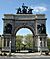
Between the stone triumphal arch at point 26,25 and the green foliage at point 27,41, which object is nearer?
the stone triumphal arch at point 26,25

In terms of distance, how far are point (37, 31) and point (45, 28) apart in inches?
88.1

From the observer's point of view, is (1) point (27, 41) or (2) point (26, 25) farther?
(1) point (27, 41)

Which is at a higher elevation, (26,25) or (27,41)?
(26,25)

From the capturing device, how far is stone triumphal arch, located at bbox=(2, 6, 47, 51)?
5759cm

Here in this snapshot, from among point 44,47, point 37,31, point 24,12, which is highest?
point 24,12

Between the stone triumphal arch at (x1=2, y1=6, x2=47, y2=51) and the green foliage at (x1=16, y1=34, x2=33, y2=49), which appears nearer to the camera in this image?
the stone triumphal arch at (x1=2, y1=6, x2=47, y2=51)

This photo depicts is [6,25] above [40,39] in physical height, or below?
above

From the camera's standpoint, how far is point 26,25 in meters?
58.4

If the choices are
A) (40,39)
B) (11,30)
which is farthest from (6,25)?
(40,39)

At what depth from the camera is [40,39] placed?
189ft

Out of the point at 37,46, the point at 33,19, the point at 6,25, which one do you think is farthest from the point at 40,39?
the point at 6,25

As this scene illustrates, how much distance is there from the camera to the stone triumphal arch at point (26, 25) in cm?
5759

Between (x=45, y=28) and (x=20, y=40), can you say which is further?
(x=20, y=40)

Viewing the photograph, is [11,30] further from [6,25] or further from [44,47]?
[44,47]
